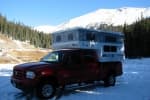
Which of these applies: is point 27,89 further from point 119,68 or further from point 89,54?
point 119,68

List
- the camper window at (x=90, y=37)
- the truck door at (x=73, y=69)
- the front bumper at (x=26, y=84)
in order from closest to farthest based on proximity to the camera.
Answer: the front bumper at (x=26, y=84), the truck door at (x=73, y=69), the camper window at (x=90, y=37)

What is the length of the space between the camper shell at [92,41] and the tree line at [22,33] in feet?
389

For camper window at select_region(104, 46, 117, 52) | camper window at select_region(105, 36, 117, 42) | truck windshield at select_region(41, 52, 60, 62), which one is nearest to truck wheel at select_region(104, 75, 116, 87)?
truck windshield at select_region(41, 52, 60, 62)

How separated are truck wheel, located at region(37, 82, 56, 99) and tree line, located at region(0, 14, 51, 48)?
136 metres

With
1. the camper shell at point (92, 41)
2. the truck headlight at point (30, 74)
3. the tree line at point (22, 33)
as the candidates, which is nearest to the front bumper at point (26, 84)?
the truck headlight at point (30, 74)

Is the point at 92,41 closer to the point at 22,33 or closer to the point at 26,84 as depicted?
the point at 26,84


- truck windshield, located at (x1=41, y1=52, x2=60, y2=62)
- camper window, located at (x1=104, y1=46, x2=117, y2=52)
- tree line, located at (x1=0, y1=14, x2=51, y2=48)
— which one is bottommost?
truck windshield, located at (x1=41, y1=52, x2=60, y2=62)

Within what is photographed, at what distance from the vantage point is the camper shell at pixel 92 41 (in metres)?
25.8

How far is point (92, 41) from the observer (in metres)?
27.7

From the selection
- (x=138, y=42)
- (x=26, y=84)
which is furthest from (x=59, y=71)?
(x=138, y=42)

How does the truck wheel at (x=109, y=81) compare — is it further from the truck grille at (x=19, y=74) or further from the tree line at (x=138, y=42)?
the tree line at (x=138, y=42)

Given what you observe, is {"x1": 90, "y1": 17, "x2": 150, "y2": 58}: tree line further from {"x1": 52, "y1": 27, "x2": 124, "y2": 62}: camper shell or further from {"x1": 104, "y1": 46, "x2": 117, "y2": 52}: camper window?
{"x1": 104, "y1": 46, "x2": 117, "y2": 52}: camper window

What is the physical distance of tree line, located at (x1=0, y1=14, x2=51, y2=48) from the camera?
14738 cm

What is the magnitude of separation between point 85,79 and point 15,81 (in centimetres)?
355
